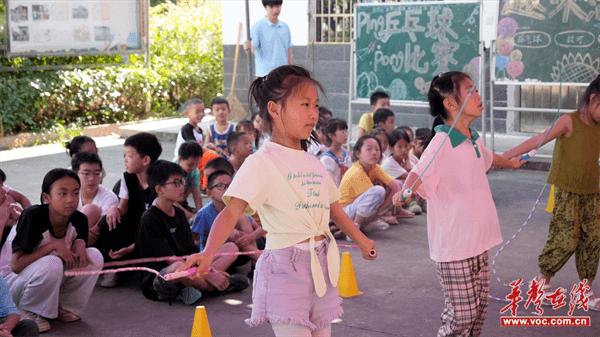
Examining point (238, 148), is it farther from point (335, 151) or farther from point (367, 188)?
point (367, 188)

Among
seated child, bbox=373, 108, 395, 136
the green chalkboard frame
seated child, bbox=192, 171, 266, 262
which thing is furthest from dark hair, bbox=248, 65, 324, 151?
the green chalkboard frame

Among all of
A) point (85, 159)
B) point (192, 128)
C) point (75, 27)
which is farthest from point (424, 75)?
point (85, 159)

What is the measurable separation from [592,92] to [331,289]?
2484 millimetres

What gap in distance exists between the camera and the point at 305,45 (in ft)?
46.1

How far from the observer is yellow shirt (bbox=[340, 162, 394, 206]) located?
762 cm

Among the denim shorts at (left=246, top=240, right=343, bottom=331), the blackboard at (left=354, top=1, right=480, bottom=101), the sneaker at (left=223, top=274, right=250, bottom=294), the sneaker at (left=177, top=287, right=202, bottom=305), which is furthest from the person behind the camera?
the blackboard at (left=354, top=1, right=480, bottom=101)

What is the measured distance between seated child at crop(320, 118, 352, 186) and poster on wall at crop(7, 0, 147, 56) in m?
5.08

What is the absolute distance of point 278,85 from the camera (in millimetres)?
3613

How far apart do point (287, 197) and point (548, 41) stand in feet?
23.9

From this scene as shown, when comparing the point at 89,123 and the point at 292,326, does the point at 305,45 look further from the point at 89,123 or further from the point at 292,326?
the point at 292,326

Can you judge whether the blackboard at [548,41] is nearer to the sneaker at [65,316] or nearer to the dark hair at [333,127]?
the dark hair at [333,127]

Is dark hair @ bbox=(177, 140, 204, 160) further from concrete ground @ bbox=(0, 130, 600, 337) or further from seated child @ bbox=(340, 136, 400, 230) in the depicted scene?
concrete ground @ bbox=(0, 130, 600, 337)

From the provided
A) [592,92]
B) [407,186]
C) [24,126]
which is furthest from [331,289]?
[24,126]

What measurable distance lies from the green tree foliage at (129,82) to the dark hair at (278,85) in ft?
31.2
